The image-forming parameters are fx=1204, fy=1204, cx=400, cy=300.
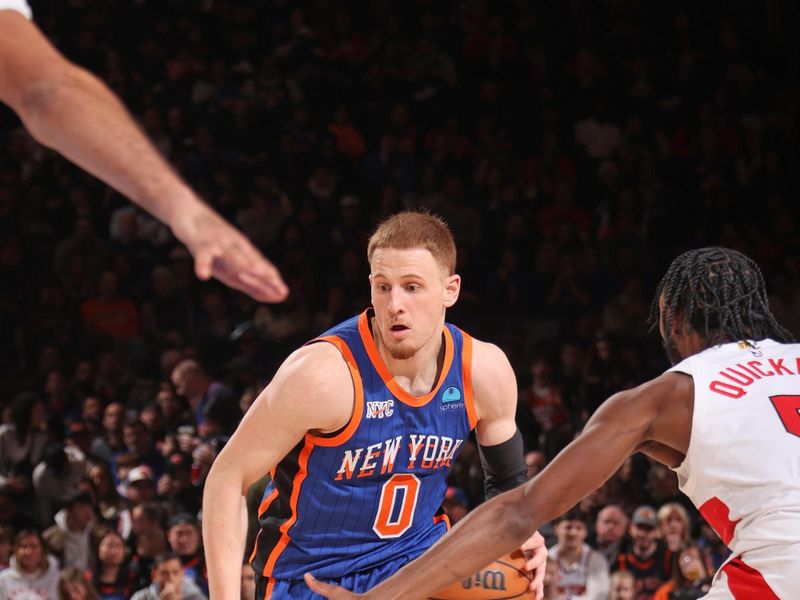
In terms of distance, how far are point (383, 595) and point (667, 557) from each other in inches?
187

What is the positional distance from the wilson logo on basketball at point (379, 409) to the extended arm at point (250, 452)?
0.53ft

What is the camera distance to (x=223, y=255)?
189 cm

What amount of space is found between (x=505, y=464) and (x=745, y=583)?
4.38ft

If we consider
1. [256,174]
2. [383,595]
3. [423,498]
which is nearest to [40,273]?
[256,174]

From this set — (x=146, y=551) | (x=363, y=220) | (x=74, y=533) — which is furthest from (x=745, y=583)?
(x=363, y=220)

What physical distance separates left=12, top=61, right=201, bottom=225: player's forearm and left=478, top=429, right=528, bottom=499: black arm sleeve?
2.43m

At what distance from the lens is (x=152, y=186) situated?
191cm

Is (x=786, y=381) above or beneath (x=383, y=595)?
above

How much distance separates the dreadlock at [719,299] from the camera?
319 centimetres

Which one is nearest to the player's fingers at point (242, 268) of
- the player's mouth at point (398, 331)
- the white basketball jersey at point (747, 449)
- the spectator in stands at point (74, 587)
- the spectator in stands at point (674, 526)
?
the white basketball jersey at point (747, 449)

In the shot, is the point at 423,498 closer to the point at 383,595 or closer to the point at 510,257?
the point at 383,595

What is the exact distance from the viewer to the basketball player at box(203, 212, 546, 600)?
3.71 m

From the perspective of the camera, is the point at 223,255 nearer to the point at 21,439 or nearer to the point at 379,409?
the point at 379,409

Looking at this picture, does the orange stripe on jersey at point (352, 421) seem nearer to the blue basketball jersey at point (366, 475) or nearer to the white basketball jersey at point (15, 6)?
the blue basketball jersey at point (366, 475)
